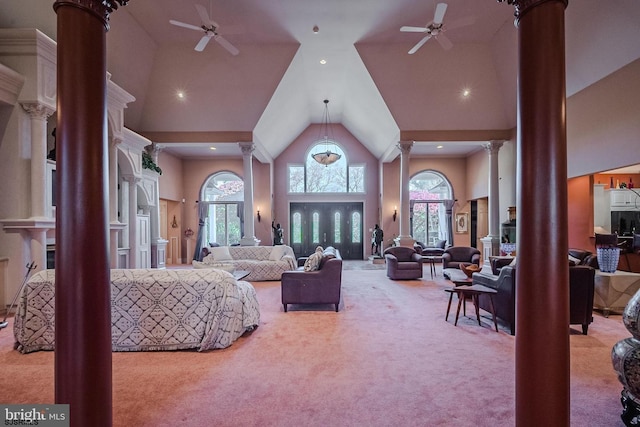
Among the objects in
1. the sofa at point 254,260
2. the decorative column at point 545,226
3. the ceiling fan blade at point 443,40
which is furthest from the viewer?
the sofa at point 254,260

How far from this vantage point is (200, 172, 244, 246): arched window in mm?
12594

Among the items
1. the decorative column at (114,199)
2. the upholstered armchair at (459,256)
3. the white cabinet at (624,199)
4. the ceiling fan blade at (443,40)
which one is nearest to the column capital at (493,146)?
the white cabinet at (624,199)

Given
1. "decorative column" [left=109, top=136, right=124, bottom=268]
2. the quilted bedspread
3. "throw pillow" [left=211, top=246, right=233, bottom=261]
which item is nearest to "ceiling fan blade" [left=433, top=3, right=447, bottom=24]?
the quilted bedspread

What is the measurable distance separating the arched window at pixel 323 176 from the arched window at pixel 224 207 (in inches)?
81.5

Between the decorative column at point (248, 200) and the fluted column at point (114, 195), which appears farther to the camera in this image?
the decorative column at point (248, 200)

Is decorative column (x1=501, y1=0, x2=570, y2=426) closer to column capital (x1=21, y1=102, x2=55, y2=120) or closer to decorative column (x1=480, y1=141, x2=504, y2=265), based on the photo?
column capital (x1=21, y1=102, x2=55, y2=120)

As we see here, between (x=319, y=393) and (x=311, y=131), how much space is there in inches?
433

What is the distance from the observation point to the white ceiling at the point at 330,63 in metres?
5.68

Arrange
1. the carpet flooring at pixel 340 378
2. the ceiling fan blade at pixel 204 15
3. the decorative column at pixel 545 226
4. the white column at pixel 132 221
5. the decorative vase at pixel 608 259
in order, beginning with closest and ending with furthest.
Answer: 1. the decorative column at pixel 545 226
2. the carpet flooring at pixel 340 378
3. the decorative vase at pixel 608 259
4. the ceiling fan blade at pixel 204 15
5. the white column at pixel 132 221

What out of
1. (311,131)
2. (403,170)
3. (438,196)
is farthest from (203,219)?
(438,196)

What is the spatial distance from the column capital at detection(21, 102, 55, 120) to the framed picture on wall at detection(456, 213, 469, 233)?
1179cm

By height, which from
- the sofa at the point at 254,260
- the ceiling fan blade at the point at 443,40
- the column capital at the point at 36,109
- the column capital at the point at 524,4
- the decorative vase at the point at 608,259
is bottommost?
the sofa at the point at 254,260

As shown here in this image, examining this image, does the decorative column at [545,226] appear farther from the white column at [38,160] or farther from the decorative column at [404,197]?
the decorative column at [404,197]

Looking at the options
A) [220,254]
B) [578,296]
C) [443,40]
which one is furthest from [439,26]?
[220,254]
